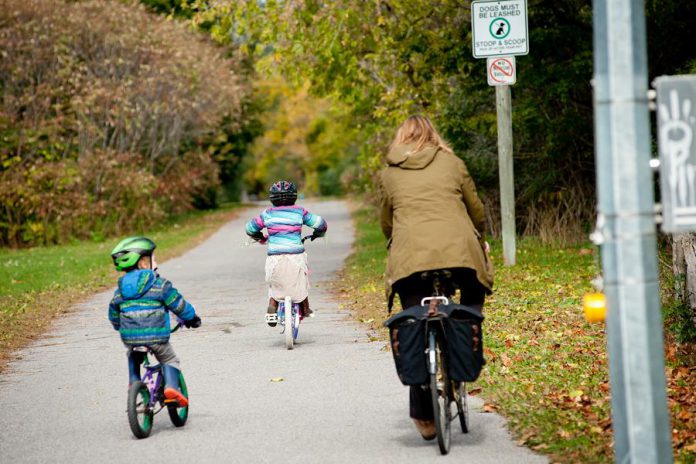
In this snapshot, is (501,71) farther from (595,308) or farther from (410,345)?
(595,308)

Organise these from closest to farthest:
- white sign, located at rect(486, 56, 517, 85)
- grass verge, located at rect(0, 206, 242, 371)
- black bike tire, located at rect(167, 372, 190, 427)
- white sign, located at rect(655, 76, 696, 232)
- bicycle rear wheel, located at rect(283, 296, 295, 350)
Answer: white sign, located at rect(655, 76, 696, 232)
black bike tire, located at rect(167, 372, 190, 427)
bicycle rear wheel, located at rect(283, 296, 295, 350)
grass verge, located at rect(0, 206, 242, 371)
white sign, located at rect(486, 56, 517, 85)

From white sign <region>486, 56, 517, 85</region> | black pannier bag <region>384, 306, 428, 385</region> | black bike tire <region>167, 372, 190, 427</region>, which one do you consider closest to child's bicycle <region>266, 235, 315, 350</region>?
black bike tire <region>167, 372, 190, 427</region>

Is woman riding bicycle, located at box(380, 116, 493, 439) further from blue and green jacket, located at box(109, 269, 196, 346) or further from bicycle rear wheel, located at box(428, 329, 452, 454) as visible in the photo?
blue and green jacket, located at box(109, 269, 196, 346)

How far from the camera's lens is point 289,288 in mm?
10141

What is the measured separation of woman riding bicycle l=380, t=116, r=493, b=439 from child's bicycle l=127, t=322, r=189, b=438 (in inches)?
64.7

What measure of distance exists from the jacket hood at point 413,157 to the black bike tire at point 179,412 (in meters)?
2.12

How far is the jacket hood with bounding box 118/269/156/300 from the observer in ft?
21.9

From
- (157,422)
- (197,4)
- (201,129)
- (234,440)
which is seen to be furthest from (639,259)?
(201,129)

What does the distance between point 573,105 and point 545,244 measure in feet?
7.84

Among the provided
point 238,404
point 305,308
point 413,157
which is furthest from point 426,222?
point 305,308

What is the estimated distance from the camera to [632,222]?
402cm

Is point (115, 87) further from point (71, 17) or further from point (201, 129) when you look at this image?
point (201, 129)

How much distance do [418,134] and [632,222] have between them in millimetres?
2400

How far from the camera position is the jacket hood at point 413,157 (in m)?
6.20
